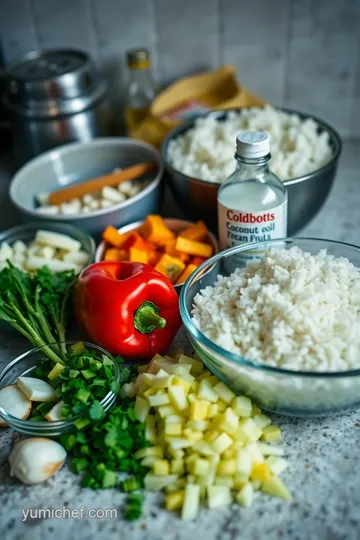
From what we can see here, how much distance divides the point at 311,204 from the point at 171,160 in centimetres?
36

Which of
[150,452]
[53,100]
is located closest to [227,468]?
[150,452]

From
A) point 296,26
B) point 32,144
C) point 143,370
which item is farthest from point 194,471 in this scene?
point 296,26

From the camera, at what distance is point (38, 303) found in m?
1.17

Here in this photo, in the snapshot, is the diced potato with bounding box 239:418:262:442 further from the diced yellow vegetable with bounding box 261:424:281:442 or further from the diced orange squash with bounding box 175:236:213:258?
the diced orange squash with bounding box 175:236:213:258

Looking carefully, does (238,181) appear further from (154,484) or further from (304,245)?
(154,484)

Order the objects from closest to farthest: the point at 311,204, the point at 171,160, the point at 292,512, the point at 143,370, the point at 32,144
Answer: the point at 292,512 → the point at 143,370 → the point at 311,204 → the point at 171,160 → the point at 32,144

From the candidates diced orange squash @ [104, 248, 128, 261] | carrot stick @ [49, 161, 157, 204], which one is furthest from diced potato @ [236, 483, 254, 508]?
carrot stick @ [49, 161, 157, 204]

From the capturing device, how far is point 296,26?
1640 millimetres

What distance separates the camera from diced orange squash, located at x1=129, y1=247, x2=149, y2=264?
1.22 metres

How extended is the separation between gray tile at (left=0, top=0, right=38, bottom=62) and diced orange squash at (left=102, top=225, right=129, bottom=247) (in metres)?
0.82

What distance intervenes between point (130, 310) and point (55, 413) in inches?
9.2

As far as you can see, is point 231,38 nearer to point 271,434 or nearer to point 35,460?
point 271,434

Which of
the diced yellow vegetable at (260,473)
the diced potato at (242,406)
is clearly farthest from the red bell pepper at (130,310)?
the diced yellow vegetable at (260,473)

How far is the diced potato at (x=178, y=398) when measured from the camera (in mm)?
918
